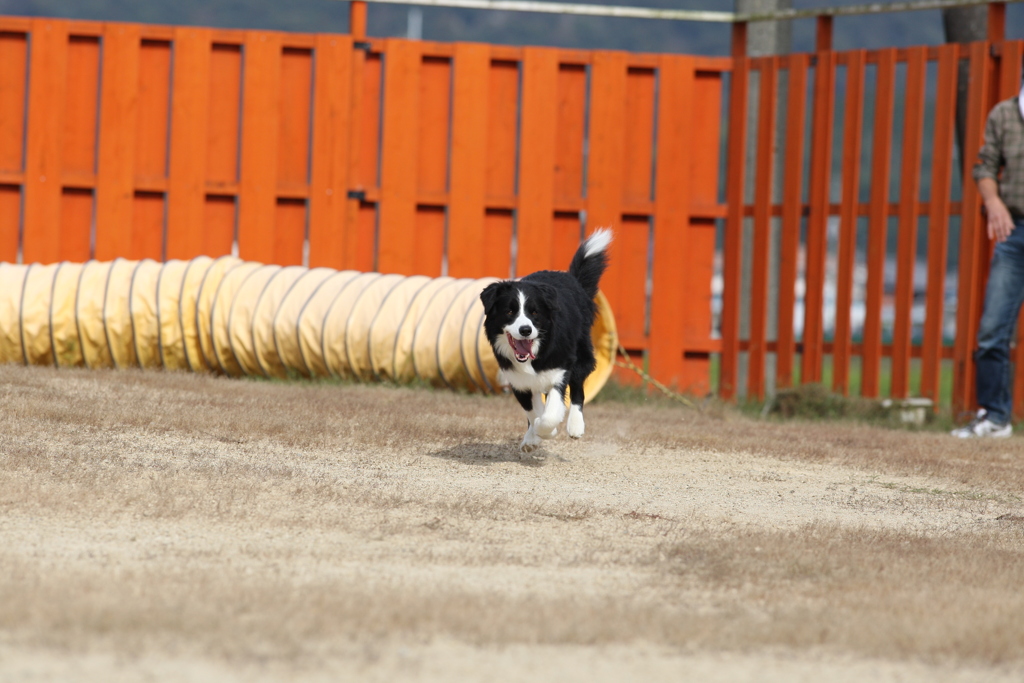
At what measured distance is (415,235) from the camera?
1003 cm

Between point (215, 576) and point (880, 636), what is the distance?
1.90 m

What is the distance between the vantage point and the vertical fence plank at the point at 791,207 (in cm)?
972

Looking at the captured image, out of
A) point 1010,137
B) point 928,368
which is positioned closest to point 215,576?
point 1010,137

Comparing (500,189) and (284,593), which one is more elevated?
(500,189)

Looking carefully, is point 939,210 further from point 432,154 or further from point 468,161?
point 432,154

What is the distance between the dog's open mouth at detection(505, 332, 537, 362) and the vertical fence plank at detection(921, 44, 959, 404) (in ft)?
15.4

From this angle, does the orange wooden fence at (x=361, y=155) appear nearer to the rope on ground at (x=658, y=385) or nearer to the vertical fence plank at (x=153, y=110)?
the vertical fence plank at (x=153, y=110)

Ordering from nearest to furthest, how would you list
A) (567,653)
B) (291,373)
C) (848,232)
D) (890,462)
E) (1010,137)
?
(567,653) → (890,462) → (1010,137) → (291,373) → (848,232)

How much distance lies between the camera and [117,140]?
32.6 ft

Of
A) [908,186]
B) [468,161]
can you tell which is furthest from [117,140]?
[908,186]

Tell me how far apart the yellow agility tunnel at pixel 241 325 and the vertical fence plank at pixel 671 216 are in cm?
140

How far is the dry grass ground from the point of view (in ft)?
9.75

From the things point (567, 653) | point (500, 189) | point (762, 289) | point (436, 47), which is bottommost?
point (567, 653)

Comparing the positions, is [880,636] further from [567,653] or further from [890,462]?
[890,462]
